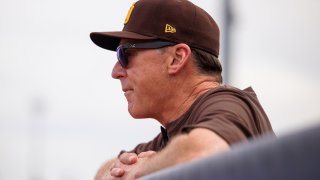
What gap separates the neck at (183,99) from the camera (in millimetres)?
4586

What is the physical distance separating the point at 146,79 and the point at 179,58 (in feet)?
0.79

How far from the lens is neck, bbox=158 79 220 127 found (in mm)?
4586

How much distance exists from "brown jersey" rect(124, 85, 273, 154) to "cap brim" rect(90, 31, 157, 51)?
1.85ft

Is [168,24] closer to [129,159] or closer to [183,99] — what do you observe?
[183,99]

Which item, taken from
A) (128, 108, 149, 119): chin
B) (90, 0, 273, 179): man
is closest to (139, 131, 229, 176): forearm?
(90, 0, 273, 179): man

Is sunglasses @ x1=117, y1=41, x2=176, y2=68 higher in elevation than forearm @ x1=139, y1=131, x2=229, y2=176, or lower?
higher

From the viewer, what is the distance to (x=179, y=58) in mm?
4613

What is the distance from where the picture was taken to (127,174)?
154 inches

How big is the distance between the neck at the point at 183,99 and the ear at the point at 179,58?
0.39 ft

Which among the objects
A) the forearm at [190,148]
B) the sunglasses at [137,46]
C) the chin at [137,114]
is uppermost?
the sunglasses at [137,46]

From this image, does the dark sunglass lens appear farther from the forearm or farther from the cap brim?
the forearm

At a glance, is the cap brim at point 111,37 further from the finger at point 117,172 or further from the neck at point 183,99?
the finger at point 117,172

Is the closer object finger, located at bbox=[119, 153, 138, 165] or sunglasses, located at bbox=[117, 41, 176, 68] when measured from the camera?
finger, located at bbox=[119, 153, 138, 165]

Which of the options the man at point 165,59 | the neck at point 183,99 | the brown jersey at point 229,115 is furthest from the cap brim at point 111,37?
the brown jersey at point 229,115
